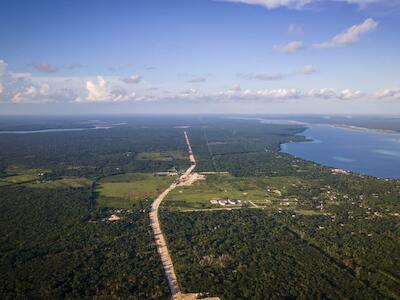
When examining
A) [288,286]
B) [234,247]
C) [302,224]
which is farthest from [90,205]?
[288,286]

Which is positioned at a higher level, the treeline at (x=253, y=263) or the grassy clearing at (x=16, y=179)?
the grassy clearing at (x=16, y=179)

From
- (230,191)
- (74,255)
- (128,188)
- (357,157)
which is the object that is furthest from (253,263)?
(357,157)

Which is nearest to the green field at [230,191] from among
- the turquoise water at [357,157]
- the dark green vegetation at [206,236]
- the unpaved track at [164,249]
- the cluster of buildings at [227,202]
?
the dark green vegetation at [206,236]

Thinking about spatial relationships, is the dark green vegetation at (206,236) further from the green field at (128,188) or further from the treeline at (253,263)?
the green field at (128,188)

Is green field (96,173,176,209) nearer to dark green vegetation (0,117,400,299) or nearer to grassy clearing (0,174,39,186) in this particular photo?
dark green vegetation (0,117,400,299)

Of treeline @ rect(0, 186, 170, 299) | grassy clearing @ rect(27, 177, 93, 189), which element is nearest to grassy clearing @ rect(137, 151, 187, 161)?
grassy clearing @ rect(27, 177, 93, 189)

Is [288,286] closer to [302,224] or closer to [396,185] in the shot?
[302,224]
